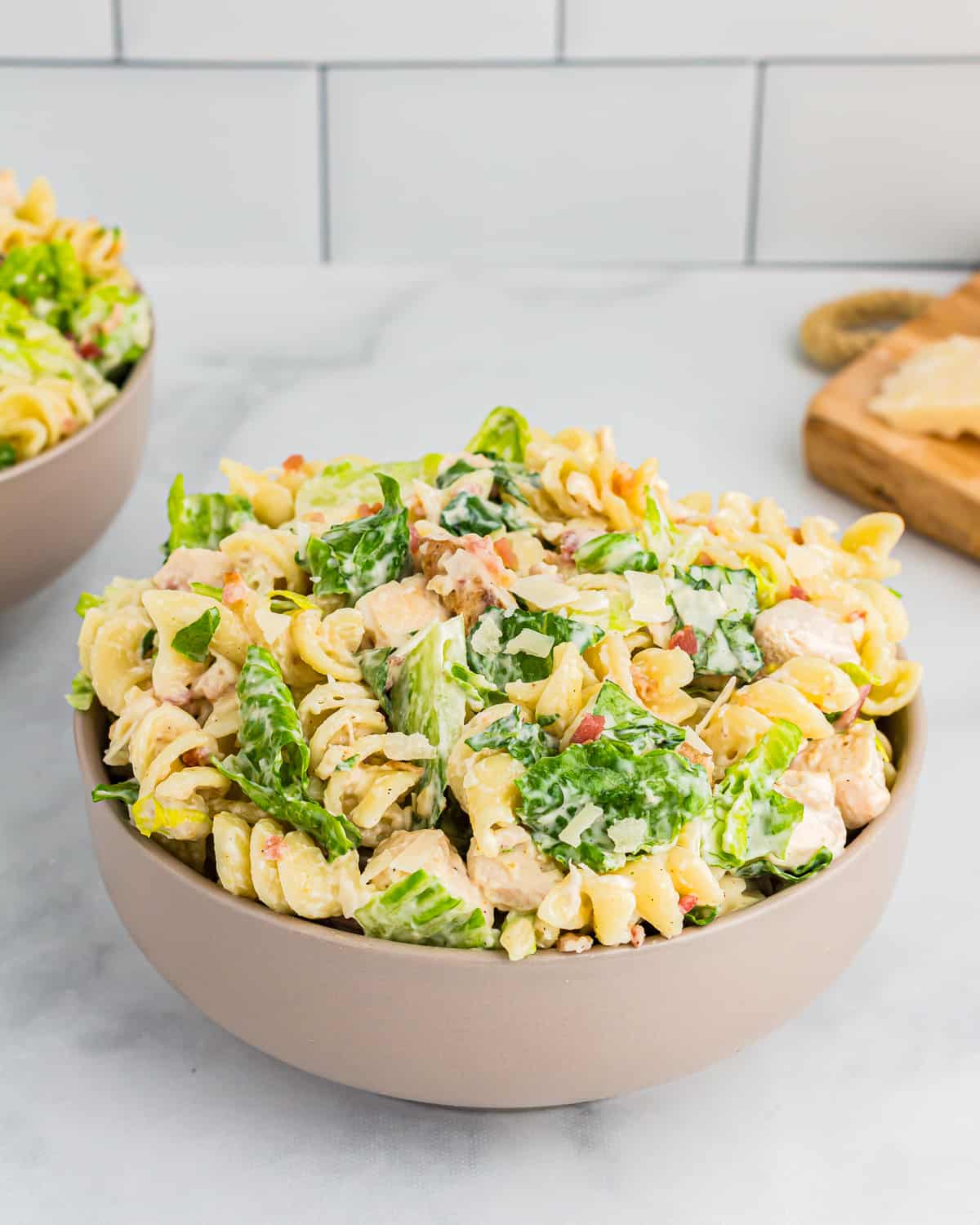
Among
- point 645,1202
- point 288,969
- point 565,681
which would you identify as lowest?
point 645,1202

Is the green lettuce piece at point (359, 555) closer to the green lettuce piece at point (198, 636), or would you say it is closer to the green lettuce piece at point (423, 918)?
the green lettuce piece at point (198, 636)

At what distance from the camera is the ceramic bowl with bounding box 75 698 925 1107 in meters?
0.80

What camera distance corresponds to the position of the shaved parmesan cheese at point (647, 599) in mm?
925

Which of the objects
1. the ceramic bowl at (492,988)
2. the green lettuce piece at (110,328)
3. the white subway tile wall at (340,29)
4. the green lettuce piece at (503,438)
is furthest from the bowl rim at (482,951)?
the white subway tile wall at (340,29)

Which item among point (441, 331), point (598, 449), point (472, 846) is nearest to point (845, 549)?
point (598, 449)

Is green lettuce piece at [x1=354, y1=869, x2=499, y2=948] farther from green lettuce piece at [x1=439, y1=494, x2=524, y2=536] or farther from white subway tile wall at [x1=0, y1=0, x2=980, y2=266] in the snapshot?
white subway tile wall at [x1=0, y1=0, x2=980, y2=266]

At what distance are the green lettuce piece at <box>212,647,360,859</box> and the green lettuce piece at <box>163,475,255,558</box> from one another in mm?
222

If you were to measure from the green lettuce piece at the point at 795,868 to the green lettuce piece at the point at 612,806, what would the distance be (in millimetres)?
60

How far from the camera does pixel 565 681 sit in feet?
2.84

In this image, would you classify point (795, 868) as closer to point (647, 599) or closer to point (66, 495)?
point (647, 599)

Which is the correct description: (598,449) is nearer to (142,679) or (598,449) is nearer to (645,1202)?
(142,679)

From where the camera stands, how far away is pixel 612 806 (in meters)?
0.81

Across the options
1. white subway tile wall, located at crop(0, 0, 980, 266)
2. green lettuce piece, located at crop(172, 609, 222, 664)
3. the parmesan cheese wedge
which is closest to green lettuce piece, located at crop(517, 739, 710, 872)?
green lettuce piece, located at crop(172, 609, 222, 664)

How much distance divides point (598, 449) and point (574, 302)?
0.90 metres
